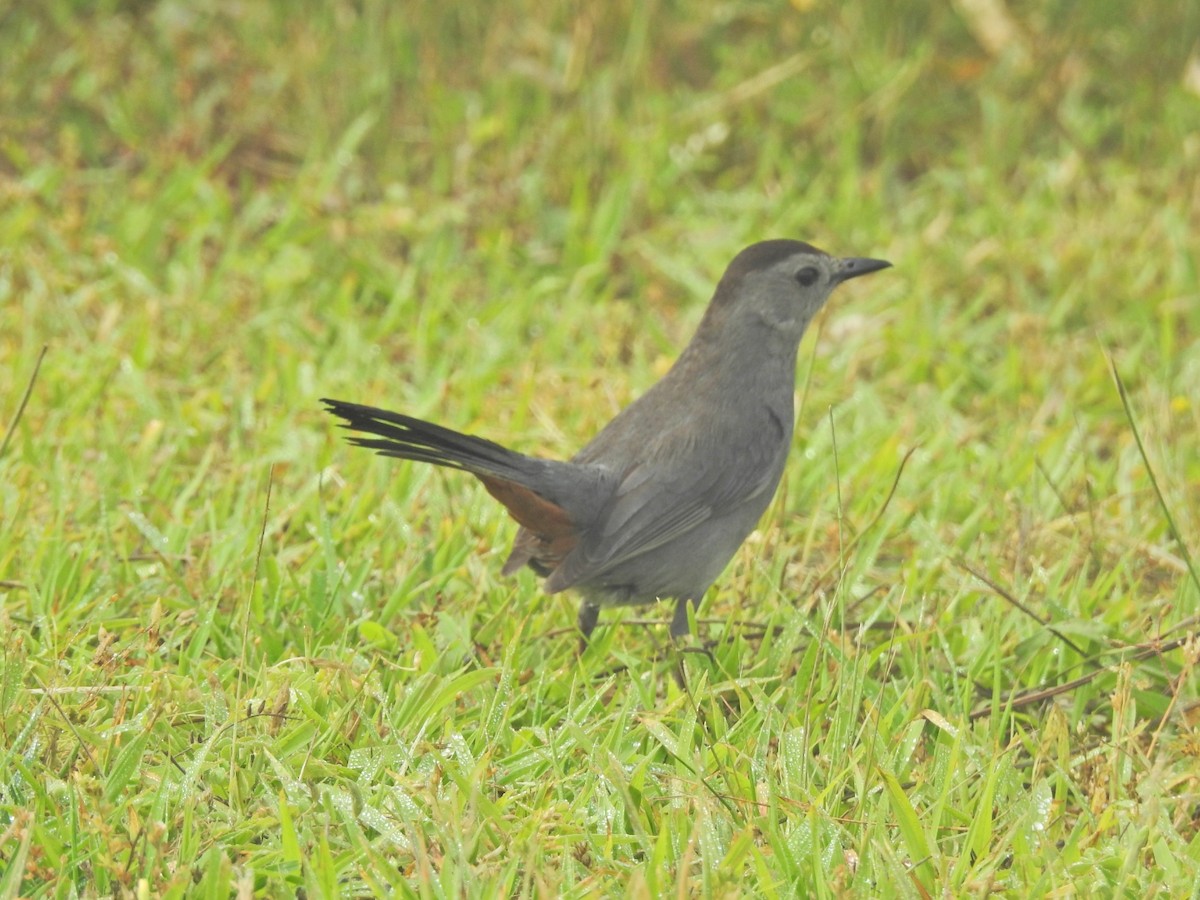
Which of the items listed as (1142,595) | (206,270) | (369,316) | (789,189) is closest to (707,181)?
(789,189)

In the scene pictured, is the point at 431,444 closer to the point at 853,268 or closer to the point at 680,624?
the point at 680,624

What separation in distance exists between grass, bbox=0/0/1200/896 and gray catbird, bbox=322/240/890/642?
0.74 feet

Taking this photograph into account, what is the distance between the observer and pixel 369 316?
6055 millimetres

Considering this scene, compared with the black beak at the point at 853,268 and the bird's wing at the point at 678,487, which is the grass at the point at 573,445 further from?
the black beak at the point at 853,268

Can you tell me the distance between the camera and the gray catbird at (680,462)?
3730 mm

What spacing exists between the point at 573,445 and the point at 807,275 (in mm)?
1027

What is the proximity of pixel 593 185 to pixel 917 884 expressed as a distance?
14.2 feet

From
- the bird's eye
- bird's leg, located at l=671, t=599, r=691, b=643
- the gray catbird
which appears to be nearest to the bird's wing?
the gray catbird

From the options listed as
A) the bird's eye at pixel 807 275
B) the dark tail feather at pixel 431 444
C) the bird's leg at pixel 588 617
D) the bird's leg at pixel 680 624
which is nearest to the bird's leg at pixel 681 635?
the bird's leg at pixel 680 624

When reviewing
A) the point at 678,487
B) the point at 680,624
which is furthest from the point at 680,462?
the point at 680,624

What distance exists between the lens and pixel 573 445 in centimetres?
506

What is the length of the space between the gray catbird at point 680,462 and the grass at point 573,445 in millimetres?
225

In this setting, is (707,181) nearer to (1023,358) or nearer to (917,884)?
(1023,358)

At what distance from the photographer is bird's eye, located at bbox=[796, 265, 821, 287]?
4426 millimetres
